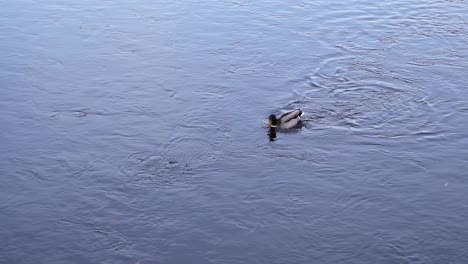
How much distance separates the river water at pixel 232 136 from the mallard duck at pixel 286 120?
21cm

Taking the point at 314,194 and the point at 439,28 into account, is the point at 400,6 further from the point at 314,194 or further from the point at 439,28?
the point at 314,194

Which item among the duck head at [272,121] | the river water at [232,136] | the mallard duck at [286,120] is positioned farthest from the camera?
the duck head at [272,121]

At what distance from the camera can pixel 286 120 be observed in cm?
1560

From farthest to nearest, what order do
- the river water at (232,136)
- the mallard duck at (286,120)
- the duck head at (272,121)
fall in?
the duck head at (272,121) < the mallard duck at (286,120) < the river water at (232,136)

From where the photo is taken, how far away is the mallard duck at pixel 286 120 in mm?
15625

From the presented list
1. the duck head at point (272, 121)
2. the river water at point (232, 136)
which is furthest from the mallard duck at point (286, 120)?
the river water at point (232, 136)

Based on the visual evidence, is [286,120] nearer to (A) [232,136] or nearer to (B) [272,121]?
(B) [272,121]

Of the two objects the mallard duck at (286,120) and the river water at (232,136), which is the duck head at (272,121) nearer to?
the mallard duck at (286,120)

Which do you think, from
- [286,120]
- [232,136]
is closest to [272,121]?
[286,120]

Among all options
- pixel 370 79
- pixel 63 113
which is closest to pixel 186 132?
pixel 63 113

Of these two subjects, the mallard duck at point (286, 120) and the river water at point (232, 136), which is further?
the mallard duck at point (286, 120)

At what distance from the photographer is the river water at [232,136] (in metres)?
12.8

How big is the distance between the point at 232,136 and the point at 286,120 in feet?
3.62

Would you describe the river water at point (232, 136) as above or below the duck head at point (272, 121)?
below
